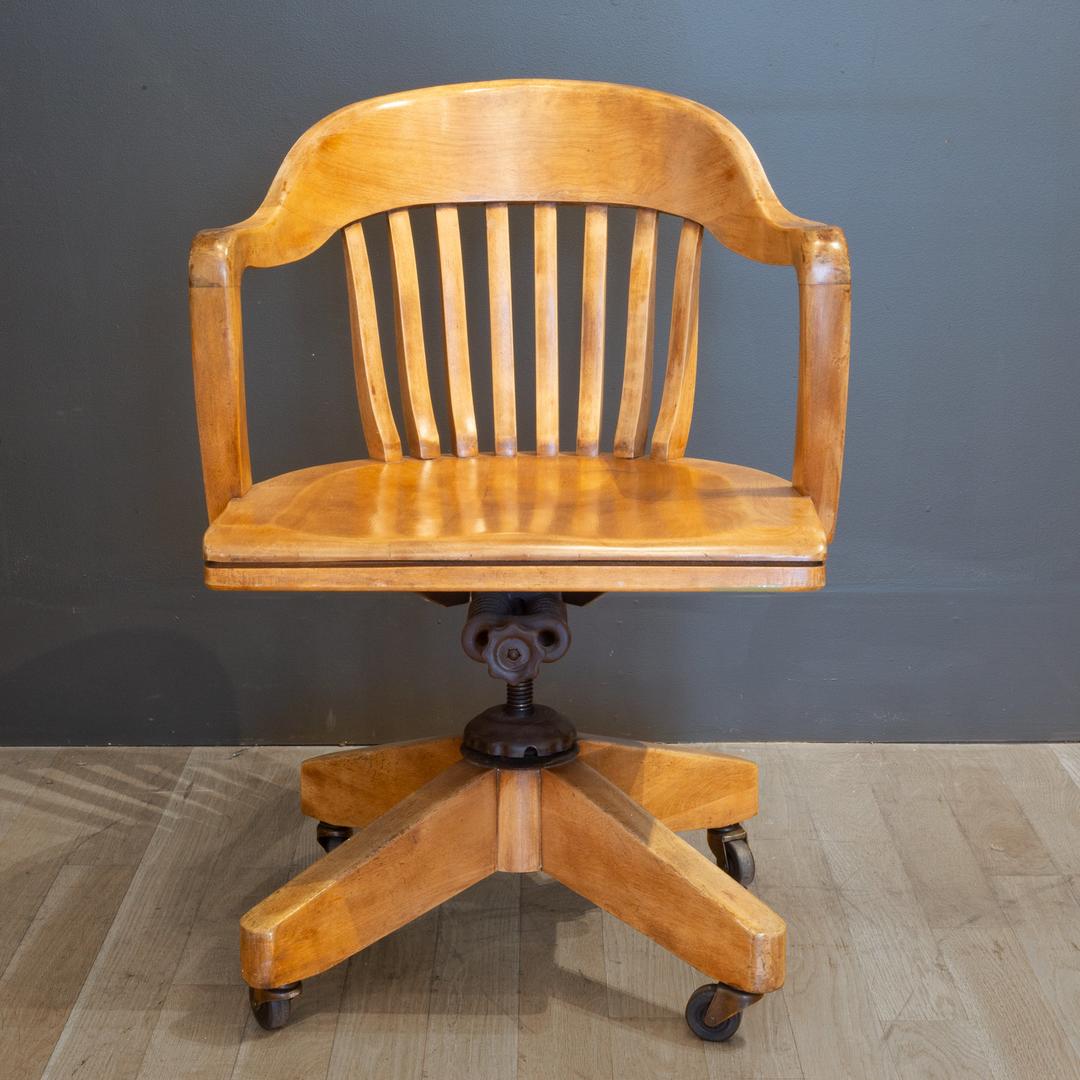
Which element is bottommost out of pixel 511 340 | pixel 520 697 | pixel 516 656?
pixel 520 697

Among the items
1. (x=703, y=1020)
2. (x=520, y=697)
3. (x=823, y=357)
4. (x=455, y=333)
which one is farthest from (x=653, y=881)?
(x=455, y=333)

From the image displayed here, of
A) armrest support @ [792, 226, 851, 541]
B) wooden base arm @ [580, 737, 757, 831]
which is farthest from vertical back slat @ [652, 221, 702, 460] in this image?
wooden base arm @ [580, 737, 757, 831]

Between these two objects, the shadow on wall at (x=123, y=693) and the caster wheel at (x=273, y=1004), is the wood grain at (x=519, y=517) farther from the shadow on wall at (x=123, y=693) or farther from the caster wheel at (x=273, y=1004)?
the shadow on wall at (x=123, y=693)

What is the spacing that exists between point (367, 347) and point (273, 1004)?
688 millimetres

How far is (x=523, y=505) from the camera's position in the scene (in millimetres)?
1357

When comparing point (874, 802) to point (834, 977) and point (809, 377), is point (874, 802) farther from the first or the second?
point (809, 377)

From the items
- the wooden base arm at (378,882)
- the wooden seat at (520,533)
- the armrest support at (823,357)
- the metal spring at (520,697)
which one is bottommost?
the wooden base arm at (378,882)

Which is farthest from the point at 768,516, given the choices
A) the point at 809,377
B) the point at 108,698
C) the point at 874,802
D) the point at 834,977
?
the point at 108,698

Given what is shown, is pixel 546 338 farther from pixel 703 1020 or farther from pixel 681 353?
pixel 703 1020

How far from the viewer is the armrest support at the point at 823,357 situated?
1290 millimetres

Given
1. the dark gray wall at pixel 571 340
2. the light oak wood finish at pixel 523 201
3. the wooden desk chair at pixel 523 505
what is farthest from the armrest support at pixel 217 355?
the dark gray wall at pixel 571 340

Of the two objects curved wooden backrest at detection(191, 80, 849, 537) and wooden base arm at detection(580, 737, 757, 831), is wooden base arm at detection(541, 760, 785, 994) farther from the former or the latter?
curved wooden backrest at detection(191, 80, 849, 537)

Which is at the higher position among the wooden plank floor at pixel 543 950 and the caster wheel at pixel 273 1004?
the caster wheel at pixel 273 1004

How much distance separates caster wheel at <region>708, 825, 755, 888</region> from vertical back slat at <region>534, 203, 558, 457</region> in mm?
496
